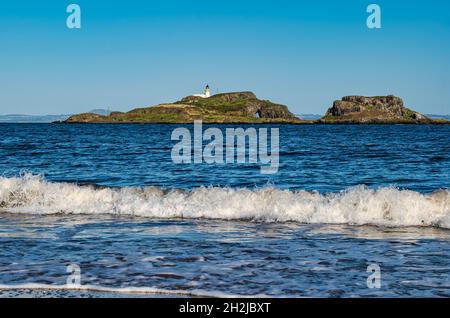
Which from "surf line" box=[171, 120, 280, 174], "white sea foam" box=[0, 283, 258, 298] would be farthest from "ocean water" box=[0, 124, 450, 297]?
"surf line" box=[171, 120, 280, 174]

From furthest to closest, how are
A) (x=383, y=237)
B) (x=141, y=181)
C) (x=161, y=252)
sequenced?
(x=141, y=181) → (x=383, y=237) → (x=161, y=252)

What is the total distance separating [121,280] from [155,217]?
947 cm

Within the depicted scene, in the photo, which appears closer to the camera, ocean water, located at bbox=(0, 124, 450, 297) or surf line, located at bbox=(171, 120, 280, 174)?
ocean water, located at bbox=(0, 124, 450, 297)

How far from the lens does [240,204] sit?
69.5 feet

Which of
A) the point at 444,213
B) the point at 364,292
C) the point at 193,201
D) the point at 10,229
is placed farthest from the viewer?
the point at 193,201

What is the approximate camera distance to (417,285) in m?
10.5

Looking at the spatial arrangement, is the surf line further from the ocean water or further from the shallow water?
the shallow water

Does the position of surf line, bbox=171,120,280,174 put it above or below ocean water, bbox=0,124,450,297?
above

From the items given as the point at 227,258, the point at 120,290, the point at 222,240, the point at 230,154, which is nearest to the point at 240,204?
the point at 222,240

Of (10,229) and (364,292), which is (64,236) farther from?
(364,292)

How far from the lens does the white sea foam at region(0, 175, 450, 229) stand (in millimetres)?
19125

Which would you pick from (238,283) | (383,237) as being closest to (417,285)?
(238,283)

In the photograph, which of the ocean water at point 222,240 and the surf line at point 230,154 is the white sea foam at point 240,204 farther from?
the surf line at point 230,154

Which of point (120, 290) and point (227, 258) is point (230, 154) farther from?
point (120, 290)
